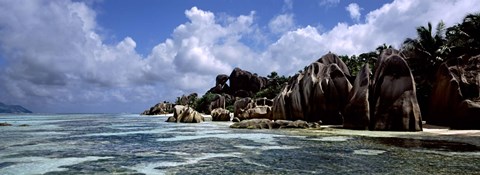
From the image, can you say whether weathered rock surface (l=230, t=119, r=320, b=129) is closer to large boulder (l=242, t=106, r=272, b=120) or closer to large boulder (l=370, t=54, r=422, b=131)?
large boulder (l=370, t=54, r=422, b=131)

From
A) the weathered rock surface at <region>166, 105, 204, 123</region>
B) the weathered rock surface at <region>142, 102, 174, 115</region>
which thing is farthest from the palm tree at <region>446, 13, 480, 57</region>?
the weathered rock surface at <region>142, 102, 174, 115</region>

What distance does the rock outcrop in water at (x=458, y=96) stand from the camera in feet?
92.9

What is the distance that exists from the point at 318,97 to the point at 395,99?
12.1m

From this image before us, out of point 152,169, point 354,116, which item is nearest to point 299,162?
point 152,169

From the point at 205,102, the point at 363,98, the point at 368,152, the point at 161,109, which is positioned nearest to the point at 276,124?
the point at 363,98

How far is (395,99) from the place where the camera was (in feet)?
95.1

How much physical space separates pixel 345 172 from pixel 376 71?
75.8ft

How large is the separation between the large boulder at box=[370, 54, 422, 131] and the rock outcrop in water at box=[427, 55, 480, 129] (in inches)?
145

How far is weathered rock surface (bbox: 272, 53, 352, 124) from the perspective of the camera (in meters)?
40.3

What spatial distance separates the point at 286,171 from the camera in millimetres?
12672

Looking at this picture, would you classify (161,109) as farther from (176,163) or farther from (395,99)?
(176,163)

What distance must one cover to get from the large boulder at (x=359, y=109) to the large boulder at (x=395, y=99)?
636mm

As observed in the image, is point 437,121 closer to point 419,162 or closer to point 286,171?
point 419,162

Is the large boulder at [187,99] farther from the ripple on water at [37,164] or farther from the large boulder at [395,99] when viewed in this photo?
the ripple on water at [37,164]
